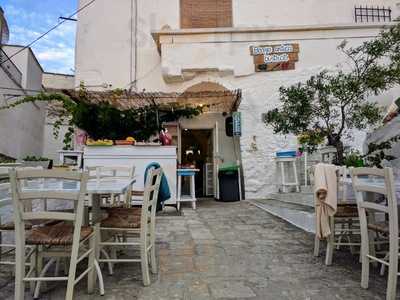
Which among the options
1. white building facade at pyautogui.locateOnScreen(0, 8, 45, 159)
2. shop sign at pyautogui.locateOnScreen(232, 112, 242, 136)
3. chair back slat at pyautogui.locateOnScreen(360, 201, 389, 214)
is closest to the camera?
chair back slat at pyautogui.locateOnScreen(360, 201, 389, 214)

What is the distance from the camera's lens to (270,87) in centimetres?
920

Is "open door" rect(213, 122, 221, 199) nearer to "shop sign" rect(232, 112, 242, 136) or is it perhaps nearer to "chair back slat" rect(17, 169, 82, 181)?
"shop sign" rect(232, 112, 242, 136)

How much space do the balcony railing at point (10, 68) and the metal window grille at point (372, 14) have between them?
10966 millimetres

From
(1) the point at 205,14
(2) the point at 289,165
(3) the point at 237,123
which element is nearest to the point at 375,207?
(2) the point at 289,165

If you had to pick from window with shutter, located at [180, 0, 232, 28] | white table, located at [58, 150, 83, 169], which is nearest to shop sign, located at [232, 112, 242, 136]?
window with shutter, located at [180, 0, 232, 28]

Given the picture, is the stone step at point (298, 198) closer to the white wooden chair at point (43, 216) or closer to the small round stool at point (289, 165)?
the small round stool at point (289, 165)

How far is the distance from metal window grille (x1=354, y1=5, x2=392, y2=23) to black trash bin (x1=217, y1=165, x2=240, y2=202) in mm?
6548

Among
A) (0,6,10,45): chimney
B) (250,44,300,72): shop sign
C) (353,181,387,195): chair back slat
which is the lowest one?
(353,181,387,195): chair back slat

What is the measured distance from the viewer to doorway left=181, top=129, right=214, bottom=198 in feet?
32.2

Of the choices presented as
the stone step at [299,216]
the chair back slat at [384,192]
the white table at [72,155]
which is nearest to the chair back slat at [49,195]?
the chair back slat at [384,192]

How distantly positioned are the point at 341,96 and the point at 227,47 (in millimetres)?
5480

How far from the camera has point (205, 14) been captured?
1006 cm

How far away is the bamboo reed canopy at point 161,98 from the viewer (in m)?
7.55

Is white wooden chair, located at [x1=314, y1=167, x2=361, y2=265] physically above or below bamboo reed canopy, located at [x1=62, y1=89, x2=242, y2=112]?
below
